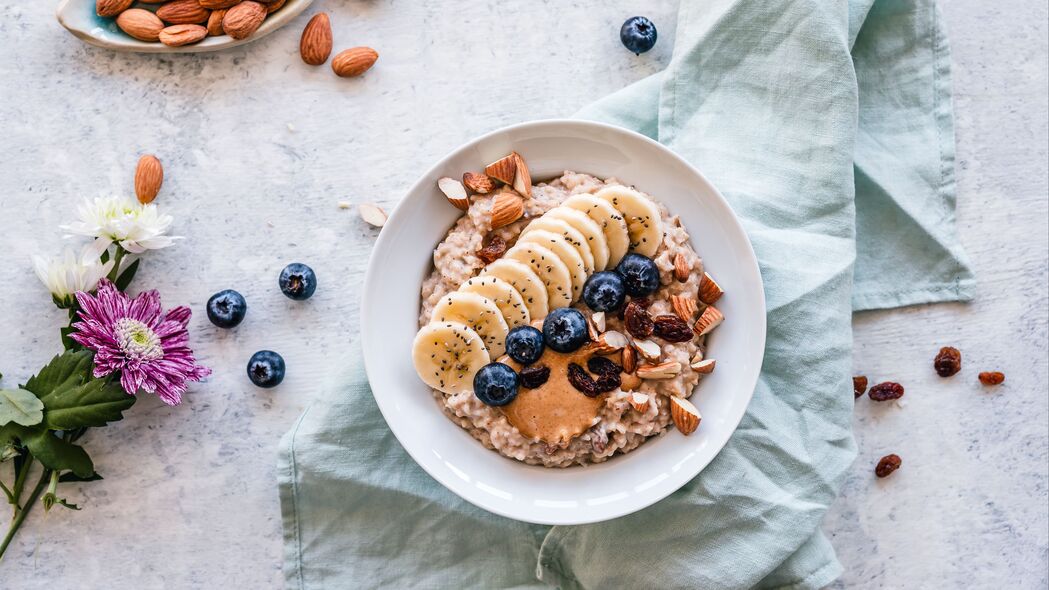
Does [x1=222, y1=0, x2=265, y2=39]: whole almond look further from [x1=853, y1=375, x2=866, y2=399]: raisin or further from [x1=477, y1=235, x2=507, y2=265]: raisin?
[x1=853, y1=375, x2=866, y2=399]: raisin

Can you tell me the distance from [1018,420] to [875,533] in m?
0.57

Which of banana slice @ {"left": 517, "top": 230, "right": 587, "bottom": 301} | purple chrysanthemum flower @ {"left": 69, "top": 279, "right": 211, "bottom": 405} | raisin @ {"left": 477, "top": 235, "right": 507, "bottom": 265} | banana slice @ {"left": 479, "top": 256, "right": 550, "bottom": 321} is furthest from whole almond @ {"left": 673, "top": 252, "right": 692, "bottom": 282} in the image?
purple chrysanthemum flower @ {"left": 69, "top": 279, "right": 211, "bottom": 405}

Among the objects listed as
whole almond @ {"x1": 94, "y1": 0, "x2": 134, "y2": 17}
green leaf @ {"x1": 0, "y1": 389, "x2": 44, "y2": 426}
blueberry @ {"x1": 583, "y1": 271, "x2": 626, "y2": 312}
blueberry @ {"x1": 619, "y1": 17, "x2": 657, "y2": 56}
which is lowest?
green leaf @ {"x1": 0, "y1": 389, "x2": 44, "y2": 426}

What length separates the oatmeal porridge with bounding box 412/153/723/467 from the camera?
83.5 inches

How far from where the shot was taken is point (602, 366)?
2.13m

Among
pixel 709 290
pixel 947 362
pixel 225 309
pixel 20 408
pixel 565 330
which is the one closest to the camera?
pixel 565 330

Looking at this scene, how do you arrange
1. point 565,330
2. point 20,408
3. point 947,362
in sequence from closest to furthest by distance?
1. point 565,330
2. point 20,408
3. point 947,362

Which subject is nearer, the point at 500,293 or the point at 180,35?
the point at 500,293

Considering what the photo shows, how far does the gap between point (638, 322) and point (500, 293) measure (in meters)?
0.35

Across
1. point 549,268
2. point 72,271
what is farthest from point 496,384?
point 72,271

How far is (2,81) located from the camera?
8.43 feet

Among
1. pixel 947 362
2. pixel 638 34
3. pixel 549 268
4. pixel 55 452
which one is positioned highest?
pixel 638 34

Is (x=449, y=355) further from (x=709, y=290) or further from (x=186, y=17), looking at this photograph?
(x=186, y=17)

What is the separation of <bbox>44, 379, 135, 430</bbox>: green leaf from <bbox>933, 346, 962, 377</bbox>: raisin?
2.41 meters
